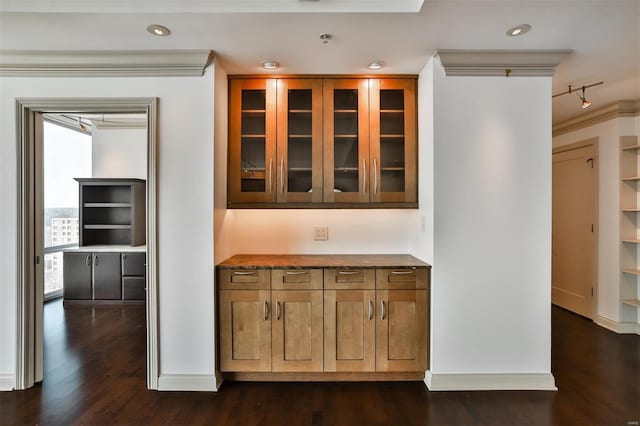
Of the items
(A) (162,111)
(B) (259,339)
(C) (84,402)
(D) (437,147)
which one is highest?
(A) (162,111)

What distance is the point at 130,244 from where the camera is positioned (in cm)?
496

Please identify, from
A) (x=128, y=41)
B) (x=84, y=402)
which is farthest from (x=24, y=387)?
(x=128, y=41)

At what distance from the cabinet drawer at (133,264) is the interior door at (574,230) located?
19.7ft

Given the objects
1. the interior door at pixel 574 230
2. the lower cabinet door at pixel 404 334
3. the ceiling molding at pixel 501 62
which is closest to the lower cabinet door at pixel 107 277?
the lower cabinet door at pixel 404 334

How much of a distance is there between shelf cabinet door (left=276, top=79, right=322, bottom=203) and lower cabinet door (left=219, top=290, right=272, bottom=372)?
2.97 ft

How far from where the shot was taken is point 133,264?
4.63 meters

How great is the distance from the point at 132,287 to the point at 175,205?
9.46ft

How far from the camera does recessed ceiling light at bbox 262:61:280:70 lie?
103 inches

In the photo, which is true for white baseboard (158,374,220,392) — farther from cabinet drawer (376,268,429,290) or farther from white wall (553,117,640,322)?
white wall (553,117,640,322)

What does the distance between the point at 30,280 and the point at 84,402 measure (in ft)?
3.45

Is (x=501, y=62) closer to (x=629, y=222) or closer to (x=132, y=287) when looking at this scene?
(x=629, y=222)

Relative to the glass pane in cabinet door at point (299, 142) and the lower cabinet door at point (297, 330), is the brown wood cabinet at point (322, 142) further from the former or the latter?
the lower cabinet door at point (297, 330)

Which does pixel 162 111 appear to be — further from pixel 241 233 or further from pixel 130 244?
pixel 130 244

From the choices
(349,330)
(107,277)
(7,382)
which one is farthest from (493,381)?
(107,277)
